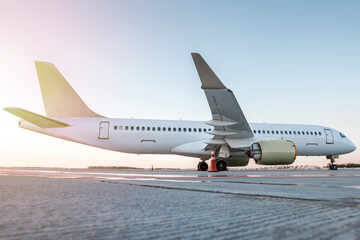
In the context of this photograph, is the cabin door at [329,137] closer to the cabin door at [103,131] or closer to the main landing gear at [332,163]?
the main landing gear at [332,163]

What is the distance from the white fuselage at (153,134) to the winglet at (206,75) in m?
4.73

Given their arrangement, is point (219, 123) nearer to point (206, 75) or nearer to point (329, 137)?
point (206, 75)

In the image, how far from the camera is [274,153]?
482 inches

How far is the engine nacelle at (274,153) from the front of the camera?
40.2 ft

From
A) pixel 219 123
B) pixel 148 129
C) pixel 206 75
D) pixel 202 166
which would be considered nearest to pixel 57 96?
pixel 148 129

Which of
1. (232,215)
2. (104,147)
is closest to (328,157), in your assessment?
(104,147)

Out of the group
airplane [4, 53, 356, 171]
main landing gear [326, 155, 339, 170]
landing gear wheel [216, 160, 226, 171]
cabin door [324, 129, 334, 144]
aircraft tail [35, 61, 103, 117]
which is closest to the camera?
airplane [4, 53, 356, 171]

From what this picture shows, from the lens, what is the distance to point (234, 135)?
1470 cm

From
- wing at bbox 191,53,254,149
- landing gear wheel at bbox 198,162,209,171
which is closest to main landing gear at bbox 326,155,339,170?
wing at bbox 191,53,254,149

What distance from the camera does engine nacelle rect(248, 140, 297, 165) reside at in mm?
12242

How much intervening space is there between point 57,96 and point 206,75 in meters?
9.70

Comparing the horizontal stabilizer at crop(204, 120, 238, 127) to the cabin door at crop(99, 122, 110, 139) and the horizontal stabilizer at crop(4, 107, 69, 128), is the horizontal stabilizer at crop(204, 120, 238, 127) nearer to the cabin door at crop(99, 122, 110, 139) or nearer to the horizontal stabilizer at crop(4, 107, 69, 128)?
the cabin door at crop(99, 122, 110, 139)

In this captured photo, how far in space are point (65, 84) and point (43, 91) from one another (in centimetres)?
131

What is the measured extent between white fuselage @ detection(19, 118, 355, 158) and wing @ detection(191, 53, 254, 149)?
1.27 m
